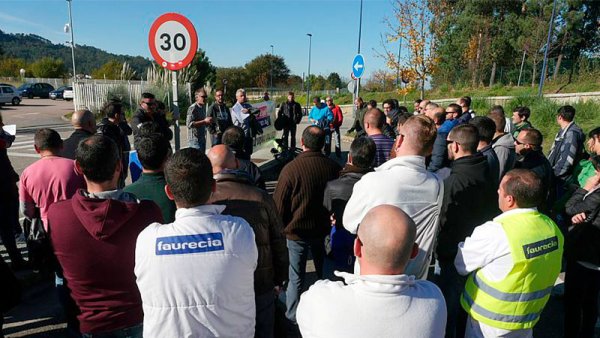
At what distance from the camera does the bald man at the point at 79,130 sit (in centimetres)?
455

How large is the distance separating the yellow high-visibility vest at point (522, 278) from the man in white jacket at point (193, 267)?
1.39m

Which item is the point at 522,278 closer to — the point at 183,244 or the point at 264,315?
the point at 264,315

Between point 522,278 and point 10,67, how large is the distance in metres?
74.4

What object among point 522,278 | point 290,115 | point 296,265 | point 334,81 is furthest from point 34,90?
point 522,278

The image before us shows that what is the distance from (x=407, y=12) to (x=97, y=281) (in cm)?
→ 2070

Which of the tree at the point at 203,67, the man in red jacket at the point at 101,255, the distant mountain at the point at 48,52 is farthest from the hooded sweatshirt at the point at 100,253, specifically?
the distant mountain at the point at 48,52

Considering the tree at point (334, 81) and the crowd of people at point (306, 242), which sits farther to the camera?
the tree at point (334, 81)

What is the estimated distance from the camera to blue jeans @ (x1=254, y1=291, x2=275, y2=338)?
2.50m

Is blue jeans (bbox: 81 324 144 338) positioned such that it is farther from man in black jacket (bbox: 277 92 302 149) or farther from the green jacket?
man in black jacket (bbox: 277 92 302 149)

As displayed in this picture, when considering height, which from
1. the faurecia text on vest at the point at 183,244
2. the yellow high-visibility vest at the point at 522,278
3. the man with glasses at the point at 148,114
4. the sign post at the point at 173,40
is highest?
the sign post at the point at 173,40

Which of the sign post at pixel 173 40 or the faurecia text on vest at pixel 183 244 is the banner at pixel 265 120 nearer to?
the sign post at pixel 173 40

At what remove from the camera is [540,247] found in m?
2.16

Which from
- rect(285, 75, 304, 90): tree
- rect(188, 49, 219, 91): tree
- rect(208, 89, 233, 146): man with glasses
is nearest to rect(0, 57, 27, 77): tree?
rect(188, 49, 219, 91): tree

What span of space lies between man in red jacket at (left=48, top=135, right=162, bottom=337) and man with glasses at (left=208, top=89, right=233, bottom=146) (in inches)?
220
